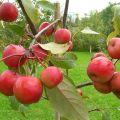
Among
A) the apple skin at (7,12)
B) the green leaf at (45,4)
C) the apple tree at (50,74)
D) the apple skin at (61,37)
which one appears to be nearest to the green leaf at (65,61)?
the apple tree at (50,74)

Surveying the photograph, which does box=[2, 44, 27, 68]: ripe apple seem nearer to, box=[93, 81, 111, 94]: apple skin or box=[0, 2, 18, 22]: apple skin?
box=[93, 81, 111, 94]: apple skin

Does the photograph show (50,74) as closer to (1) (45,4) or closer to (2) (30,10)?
(2) (30,10)

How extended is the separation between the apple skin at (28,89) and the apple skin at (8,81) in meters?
0.04

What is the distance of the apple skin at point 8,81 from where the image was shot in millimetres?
716

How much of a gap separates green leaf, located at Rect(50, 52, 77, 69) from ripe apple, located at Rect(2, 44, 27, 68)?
71 millimetres

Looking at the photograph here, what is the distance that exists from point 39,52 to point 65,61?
7 centimetres

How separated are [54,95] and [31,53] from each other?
0.14 metres

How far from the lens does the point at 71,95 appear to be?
80 cm

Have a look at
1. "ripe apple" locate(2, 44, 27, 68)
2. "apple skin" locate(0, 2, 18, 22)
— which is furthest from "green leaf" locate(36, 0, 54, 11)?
"ripe apple" locate(2, 44, 27, 68)

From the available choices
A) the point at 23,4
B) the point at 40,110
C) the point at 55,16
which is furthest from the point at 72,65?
the point at 40,110

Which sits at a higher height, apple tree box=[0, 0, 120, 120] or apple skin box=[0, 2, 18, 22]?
apple skin box=[0, 2, 18, 22]

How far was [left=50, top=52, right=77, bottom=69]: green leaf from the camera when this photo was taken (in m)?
0.75

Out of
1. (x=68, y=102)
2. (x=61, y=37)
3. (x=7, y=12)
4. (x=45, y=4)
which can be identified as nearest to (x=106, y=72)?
(x=68, y=102)

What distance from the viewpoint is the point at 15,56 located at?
27.3 inches
